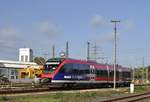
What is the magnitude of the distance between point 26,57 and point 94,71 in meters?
82.0

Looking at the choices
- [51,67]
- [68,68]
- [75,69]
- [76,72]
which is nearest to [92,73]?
[76,72]

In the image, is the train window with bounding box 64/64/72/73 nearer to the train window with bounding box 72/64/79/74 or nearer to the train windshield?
the train window with bounding box 72/64/79/74

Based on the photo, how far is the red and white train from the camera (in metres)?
42.0

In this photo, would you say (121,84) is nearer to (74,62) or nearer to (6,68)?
(74,62)

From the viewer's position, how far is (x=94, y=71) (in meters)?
52.0

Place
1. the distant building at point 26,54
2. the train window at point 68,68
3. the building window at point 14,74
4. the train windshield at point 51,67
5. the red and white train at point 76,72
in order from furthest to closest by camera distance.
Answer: the distant building at point 26,54 < the building window at point 14,74 < the train window at point 68,68 < the train windshield at point 51,67 < the red and white train at point 76,72

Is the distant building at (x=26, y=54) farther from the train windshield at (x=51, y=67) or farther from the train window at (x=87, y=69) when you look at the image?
the train windshield at (x=51, y=67)

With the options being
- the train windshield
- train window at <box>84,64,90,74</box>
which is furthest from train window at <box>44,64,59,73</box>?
train window at <box>84,64,90,74</box>

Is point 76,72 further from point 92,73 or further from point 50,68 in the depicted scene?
point 92,73

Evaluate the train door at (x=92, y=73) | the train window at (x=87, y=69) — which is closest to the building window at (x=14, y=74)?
the train door at (x=92, y=73)

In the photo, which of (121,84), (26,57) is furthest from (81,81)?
(26,57)

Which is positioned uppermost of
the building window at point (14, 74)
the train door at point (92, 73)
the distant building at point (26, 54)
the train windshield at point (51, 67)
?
the distant building at point (26, 54)

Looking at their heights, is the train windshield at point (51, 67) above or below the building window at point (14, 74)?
above

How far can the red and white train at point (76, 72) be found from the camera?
4200 cm
